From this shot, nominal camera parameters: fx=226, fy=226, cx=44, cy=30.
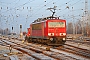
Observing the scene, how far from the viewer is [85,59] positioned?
1442 centimetres

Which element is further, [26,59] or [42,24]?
[42,24]

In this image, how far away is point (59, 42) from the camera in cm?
2772

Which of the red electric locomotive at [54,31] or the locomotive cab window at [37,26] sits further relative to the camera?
the locomotive cab window at [37,26]

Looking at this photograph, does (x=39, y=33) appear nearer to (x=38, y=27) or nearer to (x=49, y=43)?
(x=38, y=27)

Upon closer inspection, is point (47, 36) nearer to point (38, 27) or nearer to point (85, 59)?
point (38, 27)

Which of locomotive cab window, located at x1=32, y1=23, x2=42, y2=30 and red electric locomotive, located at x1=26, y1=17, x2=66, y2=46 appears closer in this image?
red electric locomotive, located at x1=26, y1=17, x2=66, y2=46

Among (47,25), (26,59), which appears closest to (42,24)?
(47,25)

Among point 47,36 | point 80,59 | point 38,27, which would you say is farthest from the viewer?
point 38,27

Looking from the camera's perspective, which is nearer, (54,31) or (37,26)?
(54,31)

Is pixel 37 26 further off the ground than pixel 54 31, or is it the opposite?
pixel 37 26

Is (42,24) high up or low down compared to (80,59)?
up

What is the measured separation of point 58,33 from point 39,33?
13.9ft

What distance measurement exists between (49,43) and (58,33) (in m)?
1.67

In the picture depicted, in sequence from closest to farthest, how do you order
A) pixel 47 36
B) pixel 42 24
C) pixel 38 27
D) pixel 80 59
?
1. pixel 80 59
2. pixel 47 36
3. pixel 42 24
4. pixel 38 27
